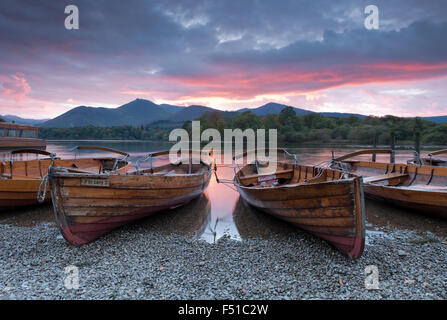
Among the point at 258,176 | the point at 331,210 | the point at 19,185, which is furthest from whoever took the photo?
the point at 258,176

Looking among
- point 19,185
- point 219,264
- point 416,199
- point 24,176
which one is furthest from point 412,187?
point 24,176

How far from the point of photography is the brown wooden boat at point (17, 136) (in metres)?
29.4

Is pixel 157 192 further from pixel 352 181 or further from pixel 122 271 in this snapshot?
pixel 352 181

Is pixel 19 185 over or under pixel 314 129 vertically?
under

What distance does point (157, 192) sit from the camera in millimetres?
6883

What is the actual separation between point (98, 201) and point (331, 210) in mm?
5210

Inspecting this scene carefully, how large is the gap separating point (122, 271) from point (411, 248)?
633 centimetres

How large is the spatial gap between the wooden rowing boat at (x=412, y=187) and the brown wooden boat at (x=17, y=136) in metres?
36.8

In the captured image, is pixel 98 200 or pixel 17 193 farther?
pixel 17 193

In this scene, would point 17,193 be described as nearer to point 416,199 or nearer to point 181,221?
point 181,221

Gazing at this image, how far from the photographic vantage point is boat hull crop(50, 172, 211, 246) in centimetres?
543

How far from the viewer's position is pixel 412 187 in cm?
816

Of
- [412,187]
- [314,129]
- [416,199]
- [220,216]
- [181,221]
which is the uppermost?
[314,129]
